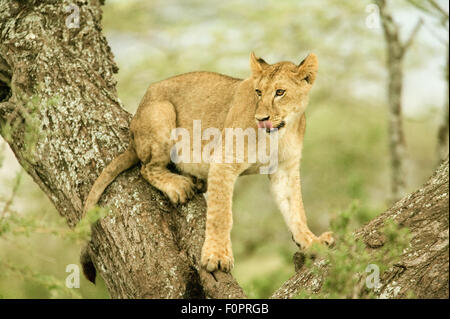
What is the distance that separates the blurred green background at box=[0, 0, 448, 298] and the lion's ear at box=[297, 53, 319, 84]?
8053mm

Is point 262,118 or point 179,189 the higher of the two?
point 262,118

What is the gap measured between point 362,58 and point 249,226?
205 inches

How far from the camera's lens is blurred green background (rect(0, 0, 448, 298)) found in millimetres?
14242

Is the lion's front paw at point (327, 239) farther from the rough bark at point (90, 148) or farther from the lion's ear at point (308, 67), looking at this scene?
the lion's ear at point (308, 67)

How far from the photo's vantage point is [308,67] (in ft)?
16.5

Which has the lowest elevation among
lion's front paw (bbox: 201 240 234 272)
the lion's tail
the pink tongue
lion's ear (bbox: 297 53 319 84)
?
lion's front paw (bbox: 201 240 234 272)

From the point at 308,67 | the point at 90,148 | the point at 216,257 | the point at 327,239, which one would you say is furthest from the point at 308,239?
the point at 90,148


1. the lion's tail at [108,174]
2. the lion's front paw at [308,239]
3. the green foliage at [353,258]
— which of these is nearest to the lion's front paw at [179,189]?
the lion's tail at [108,174]

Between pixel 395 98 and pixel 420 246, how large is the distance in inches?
262

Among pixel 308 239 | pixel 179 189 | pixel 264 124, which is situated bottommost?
pixel 308 239

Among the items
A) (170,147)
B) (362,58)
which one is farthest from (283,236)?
(170,147)

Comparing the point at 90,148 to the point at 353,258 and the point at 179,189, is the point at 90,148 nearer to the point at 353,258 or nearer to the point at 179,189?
the point at 179,189

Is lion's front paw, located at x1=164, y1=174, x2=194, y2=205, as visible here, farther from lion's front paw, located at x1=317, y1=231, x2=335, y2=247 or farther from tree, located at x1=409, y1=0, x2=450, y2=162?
tree, located at x1=409, y1=0, x2=450, y2=162

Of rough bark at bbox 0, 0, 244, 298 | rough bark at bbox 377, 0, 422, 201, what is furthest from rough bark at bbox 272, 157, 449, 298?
rough bark at bbox 377, 0, 422, 201
